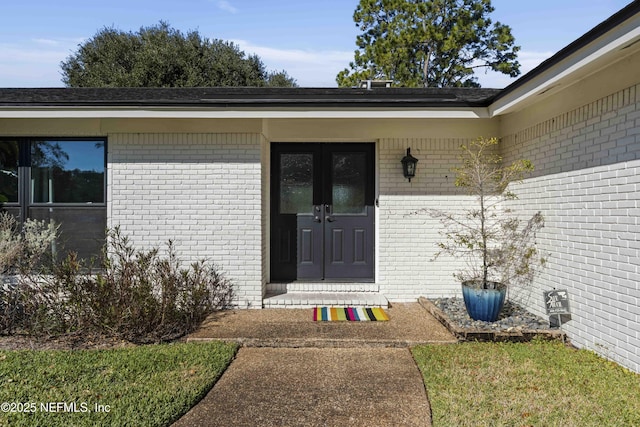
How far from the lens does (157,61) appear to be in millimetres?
18094

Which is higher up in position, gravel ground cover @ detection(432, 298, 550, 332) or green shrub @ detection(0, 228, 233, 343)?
green shrub @ detection(0, 228, 233, 343)

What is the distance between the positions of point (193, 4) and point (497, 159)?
8.31 m

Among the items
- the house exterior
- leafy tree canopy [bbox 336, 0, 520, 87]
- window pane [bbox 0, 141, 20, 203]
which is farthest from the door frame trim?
leafy tree canopy [bbox 336, 0, 520, 87]

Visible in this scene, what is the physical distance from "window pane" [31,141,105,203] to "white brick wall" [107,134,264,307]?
1.17ft

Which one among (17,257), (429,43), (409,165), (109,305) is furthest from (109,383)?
(429,43)

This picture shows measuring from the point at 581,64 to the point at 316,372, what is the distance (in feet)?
11.9

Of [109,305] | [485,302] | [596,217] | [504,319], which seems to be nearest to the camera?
[596,217]

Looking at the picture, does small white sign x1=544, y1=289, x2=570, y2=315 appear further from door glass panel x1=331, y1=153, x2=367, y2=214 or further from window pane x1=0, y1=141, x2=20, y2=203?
window pane x1=0, y1=141, x2=20, y2=203

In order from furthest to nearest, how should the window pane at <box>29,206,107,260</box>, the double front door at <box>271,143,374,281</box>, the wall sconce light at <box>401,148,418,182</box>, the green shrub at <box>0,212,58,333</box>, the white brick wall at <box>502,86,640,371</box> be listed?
the double front door at <box>271,143,374,281</box> < the wall sconce light at <box>401,148,418,182</box> < the window pane at <box>29,206,107,260</box> < the green shrub at <box>0,212,58,333</box> < the white brick wall at <box>502,86,640,371</box>

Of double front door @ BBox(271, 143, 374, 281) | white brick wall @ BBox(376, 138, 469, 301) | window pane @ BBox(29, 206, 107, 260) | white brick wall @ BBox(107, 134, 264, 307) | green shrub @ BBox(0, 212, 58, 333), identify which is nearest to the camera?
green shrub @ BBox(0, 212, 58, 333)

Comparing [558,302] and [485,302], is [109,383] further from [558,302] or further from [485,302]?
[558,302]

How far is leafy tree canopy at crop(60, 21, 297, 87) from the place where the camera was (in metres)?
18.2

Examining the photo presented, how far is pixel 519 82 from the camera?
419 cm

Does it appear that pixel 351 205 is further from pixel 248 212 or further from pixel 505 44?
pixel 505 44
